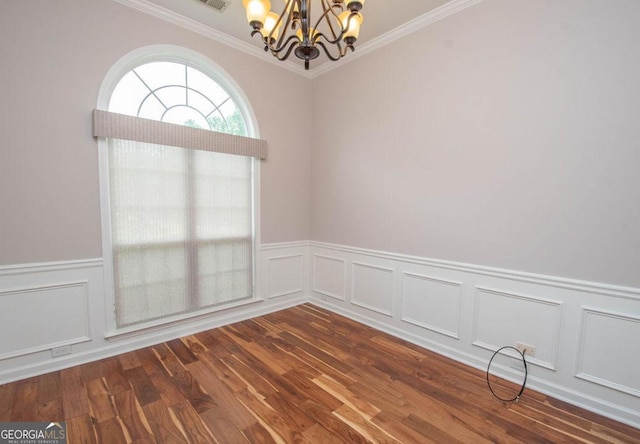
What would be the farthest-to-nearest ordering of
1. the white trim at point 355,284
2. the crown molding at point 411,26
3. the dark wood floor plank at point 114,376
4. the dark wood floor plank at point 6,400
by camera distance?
the white trim at point 355,284, the crown molding at point 411,26, the dark wood floor plank at point 114,376, the dark wood floor plank at point 6,400

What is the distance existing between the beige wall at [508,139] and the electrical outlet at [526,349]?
592mm

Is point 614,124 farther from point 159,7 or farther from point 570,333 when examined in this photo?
point 159,7

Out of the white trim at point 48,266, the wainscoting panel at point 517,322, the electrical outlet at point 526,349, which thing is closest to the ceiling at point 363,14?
the white trim at point 48,266

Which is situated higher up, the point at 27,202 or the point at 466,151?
the point at 466,151

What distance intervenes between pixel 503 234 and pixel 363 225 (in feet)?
4.64

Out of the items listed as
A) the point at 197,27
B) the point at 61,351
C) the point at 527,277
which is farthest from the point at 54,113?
the point at 527,277

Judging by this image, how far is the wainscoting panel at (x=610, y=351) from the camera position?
1.86m

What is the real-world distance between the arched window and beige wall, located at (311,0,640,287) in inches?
57.3

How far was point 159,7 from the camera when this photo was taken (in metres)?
2.68

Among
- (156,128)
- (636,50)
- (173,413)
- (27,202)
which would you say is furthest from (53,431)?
(636,50)

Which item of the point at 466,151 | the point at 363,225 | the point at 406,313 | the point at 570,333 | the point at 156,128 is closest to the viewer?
the point at 570,333

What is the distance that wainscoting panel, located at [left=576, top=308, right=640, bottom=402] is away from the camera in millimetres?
1858

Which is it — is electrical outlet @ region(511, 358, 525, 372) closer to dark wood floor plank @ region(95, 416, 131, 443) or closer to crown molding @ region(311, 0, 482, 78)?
dark wood floor plank @ region(95, 416, 131, 443)

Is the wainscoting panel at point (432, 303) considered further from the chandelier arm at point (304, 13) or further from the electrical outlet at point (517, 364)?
the chandelier arm at point (304, 13)
